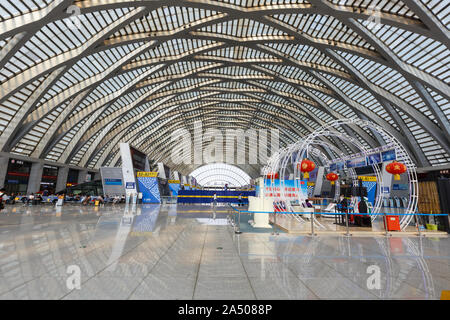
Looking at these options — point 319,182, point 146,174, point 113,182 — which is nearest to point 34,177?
point 113,182

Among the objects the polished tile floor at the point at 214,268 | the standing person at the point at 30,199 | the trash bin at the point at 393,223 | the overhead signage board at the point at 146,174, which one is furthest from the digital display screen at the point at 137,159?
the trash bin at the point at 393,223

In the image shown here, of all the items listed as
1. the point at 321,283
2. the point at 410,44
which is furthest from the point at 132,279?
the point at 410,44

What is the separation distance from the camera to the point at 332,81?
28.6 m

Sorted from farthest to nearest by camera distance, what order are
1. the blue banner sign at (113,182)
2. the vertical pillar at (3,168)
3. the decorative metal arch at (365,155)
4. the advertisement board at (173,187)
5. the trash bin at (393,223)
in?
the advertisement board at (173,187) < the blue banner sign at (113,182) < the vertical pillar at (3,168) < the decorative metal arch at (365,155) < the trash bin at (393,223)

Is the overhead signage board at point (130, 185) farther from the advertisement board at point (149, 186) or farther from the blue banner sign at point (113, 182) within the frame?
the blue banner sign at point (113, 182)

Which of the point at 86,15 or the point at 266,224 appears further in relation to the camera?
the point at 86,15

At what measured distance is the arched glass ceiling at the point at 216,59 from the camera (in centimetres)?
1636

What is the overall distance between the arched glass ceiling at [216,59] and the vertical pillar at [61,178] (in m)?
2.45

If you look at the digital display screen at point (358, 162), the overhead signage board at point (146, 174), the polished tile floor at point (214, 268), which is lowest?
the polished tile floor at point (214, 268)

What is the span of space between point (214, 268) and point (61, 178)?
37.1 m

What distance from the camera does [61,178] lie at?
32906 mm

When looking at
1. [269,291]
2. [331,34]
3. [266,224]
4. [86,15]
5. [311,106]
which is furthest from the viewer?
[311,106]

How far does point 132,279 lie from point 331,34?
83.7 feet
